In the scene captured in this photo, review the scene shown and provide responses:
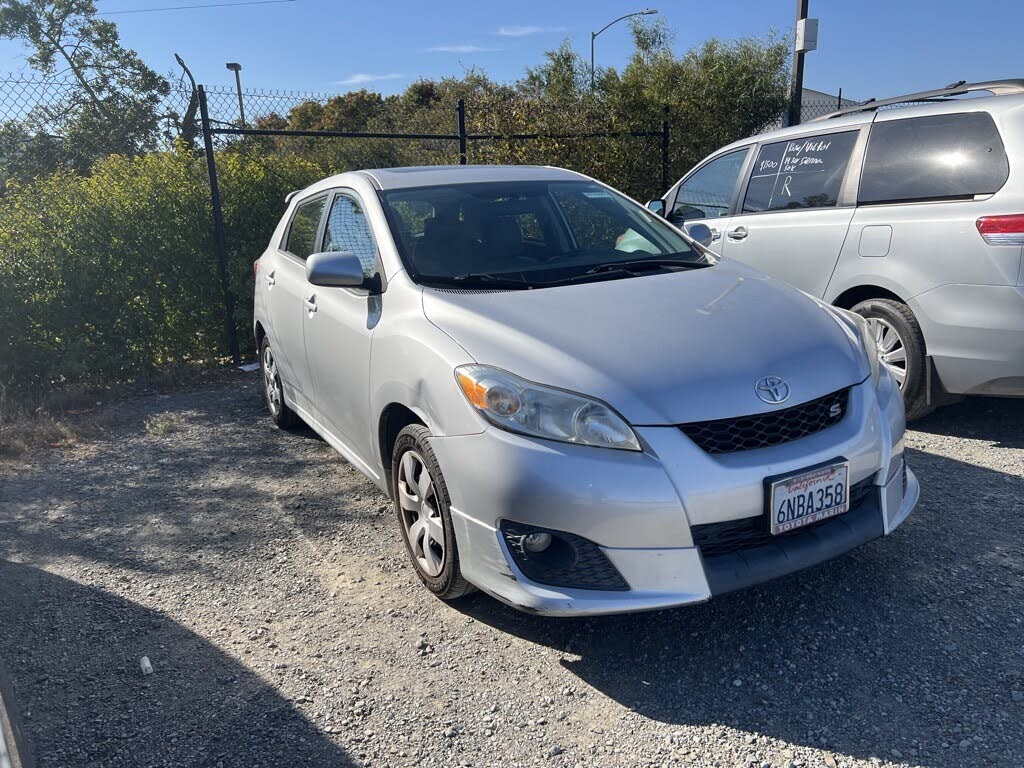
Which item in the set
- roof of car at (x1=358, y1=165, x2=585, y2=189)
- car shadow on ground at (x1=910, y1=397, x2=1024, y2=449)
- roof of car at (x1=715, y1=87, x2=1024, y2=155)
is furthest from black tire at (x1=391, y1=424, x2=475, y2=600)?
roof of car at (x1=715, y1=87, x2=1024, y2=155)

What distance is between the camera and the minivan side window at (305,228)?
181 inches

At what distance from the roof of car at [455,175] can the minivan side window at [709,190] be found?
2.15 metres

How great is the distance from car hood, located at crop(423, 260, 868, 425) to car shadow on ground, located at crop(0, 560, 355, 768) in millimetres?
1362

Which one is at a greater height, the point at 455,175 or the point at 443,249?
the point at 455,175

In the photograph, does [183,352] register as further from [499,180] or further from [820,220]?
[820,220]

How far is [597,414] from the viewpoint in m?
2.60

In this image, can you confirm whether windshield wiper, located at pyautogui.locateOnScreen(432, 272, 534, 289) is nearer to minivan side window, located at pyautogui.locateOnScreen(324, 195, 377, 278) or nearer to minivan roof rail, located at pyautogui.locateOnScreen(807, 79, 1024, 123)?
minivan side window, located at pyautogui.locateOnScreen(324, 195, 377, 278)

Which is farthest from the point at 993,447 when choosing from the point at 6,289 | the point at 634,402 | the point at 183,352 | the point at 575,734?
the point at 6,289

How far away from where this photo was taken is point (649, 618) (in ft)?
10.1

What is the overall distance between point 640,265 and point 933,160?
2.24 m

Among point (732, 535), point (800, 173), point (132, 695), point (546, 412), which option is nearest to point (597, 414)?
point (546, 412)

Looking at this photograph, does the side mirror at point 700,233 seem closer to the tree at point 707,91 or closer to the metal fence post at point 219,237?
the metal fence post at point 219,237

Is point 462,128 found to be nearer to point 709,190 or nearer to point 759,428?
point 709,190

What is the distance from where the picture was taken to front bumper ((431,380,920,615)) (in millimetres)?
2498
